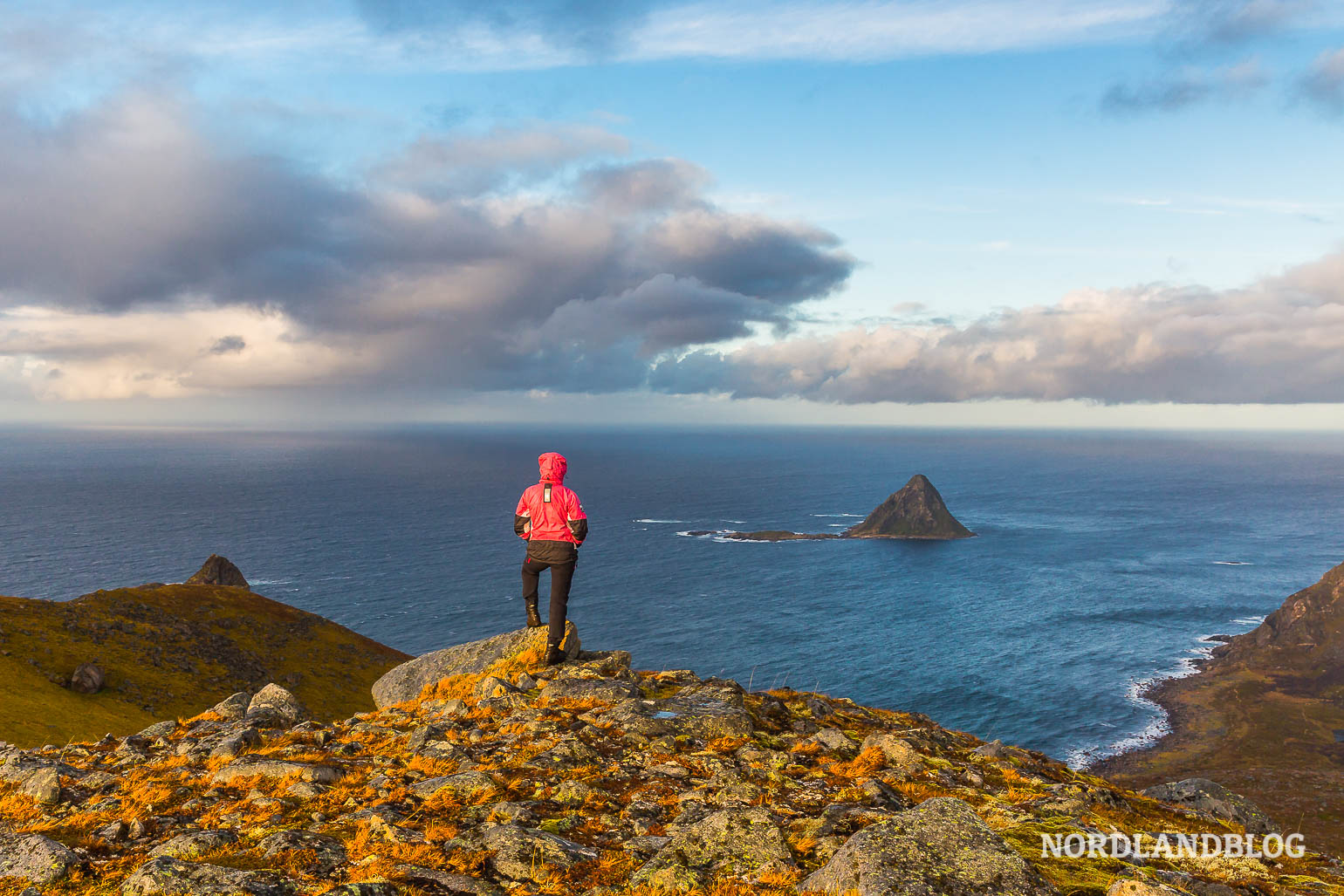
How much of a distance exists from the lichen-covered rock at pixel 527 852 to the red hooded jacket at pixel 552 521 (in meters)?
8.81

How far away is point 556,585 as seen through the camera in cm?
1692

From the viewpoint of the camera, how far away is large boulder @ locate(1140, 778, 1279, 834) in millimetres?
13633

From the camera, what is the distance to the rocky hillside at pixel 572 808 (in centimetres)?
715

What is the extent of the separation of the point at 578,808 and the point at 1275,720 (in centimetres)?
13979

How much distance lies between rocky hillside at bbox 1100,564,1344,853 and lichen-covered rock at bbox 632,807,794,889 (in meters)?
89.3

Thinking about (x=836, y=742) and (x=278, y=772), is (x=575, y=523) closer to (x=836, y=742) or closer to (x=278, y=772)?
(x=836, y=742)

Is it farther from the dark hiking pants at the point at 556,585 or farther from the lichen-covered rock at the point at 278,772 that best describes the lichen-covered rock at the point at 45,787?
the dark hiking pants at the point at 556,585

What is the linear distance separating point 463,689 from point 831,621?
11706 cm

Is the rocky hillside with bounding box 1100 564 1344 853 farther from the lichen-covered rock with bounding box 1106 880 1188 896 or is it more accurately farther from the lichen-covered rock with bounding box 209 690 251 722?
the lichen-covered rock with bounding box 209 690 251 722

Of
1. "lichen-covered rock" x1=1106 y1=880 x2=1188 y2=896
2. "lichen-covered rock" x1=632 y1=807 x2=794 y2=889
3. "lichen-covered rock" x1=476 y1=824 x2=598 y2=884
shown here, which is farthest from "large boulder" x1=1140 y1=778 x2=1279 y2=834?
"lichen-covered rock" x1=476 y1=824 x2=598 y2=884

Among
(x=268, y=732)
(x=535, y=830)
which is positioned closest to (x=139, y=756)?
(x=268, y=732)

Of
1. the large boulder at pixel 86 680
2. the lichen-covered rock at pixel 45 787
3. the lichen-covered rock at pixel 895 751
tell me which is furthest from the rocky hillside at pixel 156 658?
the lichen-covered rock at pixel 895 751

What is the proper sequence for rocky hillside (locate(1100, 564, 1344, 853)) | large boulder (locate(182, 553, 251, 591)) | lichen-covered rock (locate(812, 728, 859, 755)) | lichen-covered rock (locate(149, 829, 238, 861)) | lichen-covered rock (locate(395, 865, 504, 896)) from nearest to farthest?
→ 1. lichen-covered rock (locate(395, 865, 504, 896))
2. lichen-covered rock (locate(149, 829, 238, 861))
3. lichen-covered rock (locate(812, 728, 859, 755))
4. rocky hillside (locate(1100, 564, 1344, 853))
5. large boulder (locate(182, 553, 251, 591))

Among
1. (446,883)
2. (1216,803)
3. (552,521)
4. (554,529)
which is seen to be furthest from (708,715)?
(1216,803)
